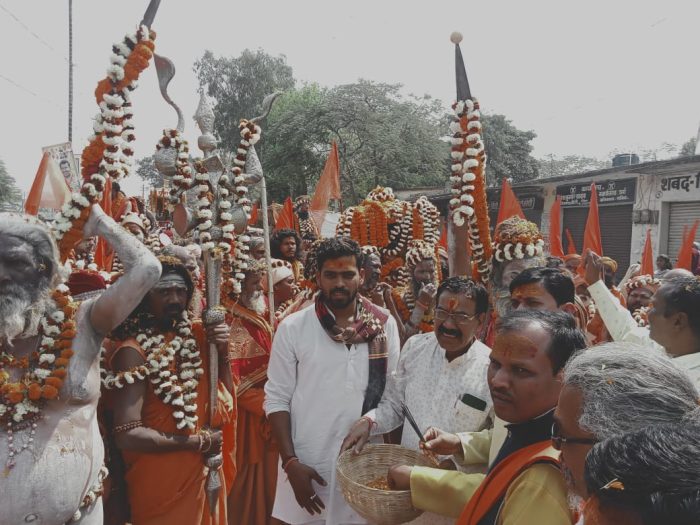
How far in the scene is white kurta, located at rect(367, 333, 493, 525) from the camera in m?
2.50

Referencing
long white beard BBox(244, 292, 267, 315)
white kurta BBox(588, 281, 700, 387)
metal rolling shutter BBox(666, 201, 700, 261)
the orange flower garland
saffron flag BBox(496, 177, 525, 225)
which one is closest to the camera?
white kurta BBox(588, 281, 700, 387)

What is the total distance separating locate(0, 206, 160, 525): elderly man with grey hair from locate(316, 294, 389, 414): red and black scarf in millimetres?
937

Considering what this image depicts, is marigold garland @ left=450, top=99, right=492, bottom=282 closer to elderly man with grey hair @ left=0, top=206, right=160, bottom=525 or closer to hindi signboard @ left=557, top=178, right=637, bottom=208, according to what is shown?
elderly man with grey hair @ left=0, top=206, right=160, bottom=525

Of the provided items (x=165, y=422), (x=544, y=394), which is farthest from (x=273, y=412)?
(x=544, y=394)

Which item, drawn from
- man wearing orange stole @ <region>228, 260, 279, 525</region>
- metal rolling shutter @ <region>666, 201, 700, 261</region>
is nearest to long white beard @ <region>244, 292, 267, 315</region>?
man wearing orange stole @ <region>228, 260, 279, 525</region>

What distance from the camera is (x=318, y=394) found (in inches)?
113

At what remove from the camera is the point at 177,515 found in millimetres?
2953

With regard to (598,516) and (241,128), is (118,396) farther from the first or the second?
(598,516)

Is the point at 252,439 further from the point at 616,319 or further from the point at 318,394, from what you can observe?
the point at 616,319

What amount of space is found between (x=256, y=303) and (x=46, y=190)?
3.72m

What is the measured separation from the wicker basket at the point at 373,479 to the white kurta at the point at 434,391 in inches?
6.6

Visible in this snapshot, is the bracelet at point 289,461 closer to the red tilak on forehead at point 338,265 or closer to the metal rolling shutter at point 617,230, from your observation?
the red tilak on forehead at point 338,265

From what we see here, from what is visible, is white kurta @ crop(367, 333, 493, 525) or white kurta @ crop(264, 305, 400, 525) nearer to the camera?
white kurta @ crop(367, 333, 493, 525)

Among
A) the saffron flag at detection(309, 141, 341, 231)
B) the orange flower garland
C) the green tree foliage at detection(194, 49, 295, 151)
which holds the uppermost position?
the green tree foliage at detection(194, 49, 295, 151)
